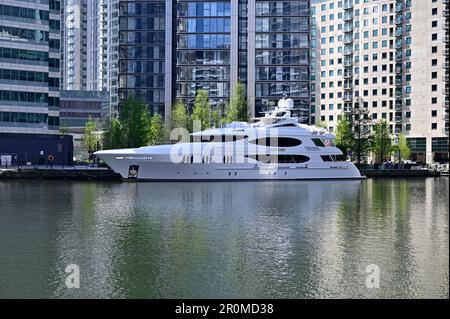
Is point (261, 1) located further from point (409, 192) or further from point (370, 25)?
point (409, 192)

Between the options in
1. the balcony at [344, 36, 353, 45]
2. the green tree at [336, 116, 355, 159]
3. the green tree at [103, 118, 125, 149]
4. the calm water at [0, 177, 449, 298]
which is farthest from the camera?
the balcony at [344, 36, 353, 45]

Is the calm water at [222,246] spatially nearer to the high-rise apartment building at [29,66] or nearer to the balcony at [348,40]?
the high-rise apartment building at [29,66]

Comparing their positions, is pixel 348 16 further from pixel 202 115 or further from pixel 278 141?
pixel 278 141

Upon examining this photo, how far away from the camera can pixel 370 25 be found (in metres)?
154

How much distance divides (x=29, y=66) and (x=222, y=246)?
243 feet

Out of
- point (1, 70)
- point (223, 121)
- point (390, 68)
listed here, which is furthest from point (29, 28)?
point (390, 68)

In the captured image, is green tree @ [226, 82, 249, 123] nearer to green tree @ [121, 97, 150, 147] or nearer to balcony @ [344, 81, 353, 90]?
green tree @ [121, 97, 150, 147]

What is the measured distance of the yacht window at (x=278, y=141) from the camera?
2960 inches

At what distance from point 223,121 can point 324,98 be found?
2747 inches

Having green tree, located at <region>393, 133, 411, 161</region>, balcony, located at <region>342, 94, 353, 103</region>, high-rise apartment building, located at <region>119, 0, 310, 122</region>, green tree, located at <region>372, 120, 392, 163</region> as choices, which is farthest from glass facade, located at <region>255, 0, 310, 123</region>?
balcony, located at <region>342, 94, 353, 103</region>

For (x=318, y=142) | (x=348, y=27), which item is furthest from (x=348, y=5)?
(x=318, y=142)

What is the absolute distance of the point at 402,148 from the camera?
5054 inches

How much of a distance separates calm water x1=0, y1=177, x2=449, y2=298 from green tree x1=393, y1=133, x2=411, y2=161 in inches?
2997
